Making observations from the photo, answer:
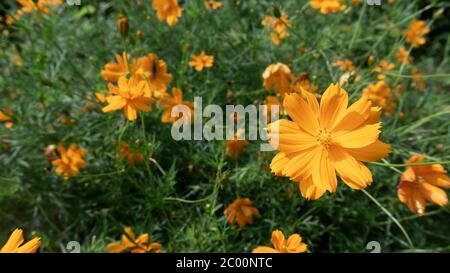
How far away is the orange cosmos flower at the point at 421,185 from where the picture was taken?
1.12 meters

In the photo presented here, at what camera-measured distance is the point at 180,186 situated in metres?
1.59

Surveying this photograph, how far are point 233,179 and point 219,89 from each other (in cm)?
37

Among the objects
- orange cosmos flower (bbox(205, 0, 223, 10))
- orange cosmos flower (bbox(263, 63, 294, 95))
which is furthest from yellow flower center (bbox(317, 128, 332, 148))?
orange cosmos flower (bbox(205, 0, 223, 10))

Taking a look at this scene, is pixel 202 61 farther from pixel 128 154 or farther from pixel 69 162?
pixel 69 162

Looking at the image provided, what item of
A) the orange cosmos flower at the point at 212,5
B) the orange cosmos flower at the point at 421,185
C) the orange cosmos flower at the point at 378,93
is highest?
the orange cosmos flower at the point at 212,5

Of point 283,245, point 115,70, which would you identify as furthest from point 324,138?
point 115,70

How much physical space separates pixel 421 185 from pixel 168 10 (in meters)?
1.07

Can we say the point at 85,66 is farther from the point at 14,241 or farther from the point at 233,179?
the point at 14,241

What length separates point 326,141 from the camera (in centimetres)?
94

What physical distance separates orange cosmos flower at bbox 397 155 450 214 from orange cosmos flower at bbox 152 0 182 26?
38.0 inches

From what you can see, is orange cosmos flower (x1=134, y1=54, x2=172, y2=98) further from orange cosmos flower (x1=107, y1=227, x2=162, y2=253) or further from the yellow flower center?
the yellow flower center

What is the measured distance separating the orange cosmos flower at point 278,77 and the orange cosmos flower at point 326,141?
35 cm

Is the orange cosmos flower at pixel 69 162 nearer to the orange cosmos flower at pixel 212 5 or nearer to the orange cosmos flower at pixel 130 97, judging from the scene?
the orange cosmos flower at pixel 130 97

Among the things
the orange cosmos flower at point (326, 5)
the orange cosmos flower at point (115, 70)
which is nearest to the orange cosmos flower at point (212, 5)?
the orange cosmos flower at point (326, 5)
